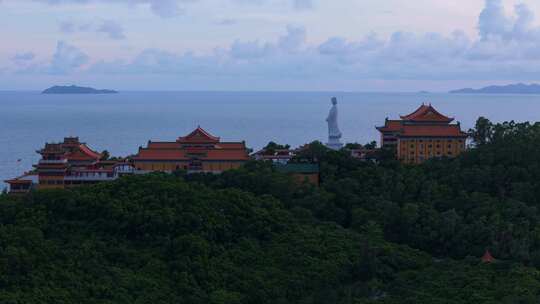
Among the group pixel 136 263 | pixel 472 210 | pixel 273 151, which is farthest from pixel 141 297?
pixel 273 151

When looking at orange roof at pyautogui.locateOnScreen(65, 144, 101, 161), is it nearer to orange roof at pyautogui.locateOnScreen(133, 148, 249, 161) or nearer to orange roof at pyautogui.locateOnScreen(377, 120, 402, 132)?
orange roof at pyautogui.locateOnScreen(133, 148, 249, 161)

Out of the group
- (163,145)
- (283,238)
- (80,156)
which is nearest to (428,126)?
(163,145)

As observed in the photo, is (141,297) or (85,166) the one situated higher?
(85,166)

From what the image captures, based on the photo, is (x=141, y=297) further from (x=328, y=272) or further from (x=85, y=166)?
(x=85, y=166)

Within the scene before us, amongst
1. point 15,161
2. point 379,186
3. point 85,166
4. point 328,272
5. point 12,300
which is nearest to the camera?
point 12,300

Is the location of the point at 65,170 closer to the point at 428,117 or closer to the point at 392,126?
the point at 392,126

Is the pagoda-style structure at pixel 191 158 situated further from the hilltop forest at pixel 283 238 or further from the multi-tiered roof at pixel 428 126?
the multi-tiered roof at pixel 428 126

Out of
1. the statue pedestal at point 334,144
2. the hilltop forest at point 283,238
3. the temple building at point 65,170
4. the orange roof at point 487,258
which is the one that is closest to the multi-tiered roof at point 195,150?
the temple building at point 65,170
